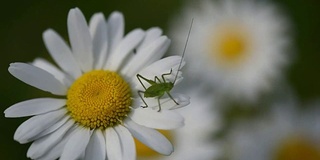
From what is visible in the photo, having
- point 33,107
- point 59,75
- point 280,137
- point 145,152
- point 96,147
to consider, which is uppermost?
point 59,75

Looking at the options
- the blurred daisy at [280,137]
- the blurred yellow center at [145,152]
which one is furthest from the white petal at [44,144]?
the blurred daisy at [280,137]

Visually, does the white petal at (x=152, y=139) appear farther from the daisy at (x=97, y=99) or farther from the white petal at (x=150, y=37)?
the white petal at (x=150, y=37)

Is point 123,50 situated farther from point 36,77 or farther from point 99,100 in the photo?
point 36,77

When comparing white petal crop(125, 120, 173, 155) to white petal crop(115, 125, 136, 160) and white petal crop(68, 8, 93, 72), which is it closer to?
white petal crop(115, 125, 136, 160)

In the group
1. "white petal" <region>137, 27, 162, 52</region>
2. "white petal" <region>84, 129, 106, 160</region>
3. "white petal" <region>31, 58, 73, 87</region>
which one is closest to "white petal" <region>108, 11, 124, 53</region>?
"white petal" <region>137, 27, 162, 52</region>

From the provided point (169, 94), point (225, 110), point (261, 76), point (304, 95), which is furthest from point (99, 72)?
point (304, 95)

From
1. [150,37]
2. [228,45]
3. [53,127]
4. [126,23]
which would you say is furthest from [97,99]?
[126,23]

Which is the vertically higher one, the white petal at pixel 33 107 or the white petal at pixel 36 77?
the white petal at pixel 36 77
